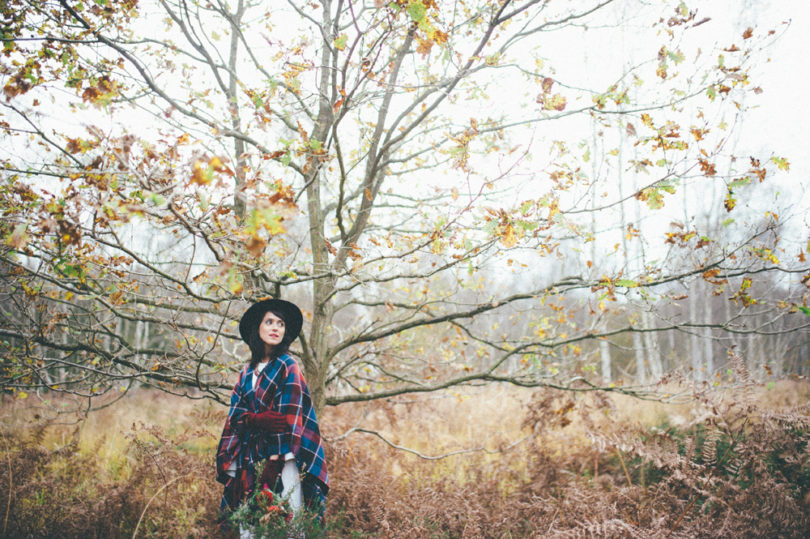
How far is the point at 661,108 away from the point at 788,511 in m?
2.88

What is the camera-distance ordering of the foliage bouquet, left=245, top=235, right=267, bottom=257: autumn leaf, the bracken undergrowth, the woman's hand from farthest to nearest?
the bracken undergrowth → the woman's hand → the foliage bouquet → left=245, top=235, right=267, bottom=257: autumn leaf

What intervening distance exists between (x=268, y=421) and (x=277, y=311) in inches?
30.3

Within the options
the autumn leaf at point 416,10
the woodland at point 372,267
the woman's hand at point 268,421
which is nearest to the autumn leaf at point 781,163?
the woodland at point 372,267

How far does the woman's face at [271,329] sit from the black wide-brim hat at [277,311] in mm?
45

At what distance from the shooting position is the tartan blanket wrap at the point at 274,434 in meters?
2.67

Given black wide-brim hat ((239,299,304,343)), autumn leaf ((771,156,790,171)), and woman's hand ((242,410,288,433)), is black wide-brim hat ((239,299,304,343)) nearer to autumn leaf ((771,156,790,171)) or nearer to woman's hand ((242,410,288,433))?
woman's hand ((242,410,288,433))

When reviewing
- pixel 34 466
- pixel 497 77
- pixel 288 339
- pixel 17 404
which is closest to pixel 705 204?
pixel 497 77

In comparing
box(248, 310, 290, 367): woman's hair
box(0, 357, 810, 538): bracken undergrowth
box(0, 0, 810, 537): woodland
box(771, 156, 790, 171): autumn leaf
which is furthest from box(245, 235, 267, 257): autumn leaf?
box(771, 156, 790, 171): autumn leaf

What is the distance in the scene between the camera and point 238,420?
2709 mm

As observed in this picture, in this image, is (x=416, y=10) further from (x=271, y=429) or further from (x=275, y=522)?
(x=275, y=522)

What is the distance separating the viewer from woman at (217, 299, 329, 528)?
104 inches

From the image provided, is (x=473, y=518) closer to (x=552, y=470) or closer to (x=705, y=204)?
(x=552, y=470)

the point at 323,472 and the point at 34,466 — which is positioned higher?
the point at 323,472

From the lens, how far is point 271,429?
2.60 m
